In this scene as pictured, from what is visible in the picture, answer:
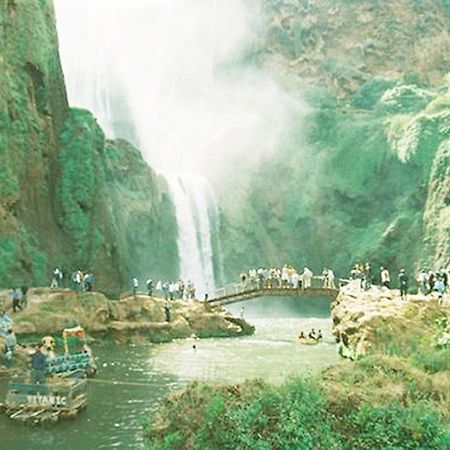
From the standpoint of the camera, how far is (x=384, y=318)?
3197 cm

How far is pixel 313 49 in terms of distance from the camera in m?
88.2

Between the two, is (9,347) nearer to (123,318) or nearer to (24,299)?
(24,299)

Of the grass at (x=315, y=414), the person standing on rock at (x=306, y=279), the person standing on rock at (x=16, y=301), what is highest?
the person standing on rock at (x=306, y=279)

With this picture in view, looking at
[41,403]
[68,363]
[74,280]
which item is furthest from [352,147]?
[41,403]

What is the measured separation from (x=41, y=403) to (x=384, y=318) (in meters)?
15.5

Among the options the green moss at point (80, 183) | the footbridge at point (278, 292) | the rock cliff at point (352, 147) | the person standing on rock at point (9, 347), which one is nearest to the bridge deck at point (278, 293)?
the footbridge at point (278, 292)

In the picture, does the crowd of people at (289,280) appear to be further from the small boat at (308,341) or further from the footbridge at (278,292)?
the small boat at (308,341)

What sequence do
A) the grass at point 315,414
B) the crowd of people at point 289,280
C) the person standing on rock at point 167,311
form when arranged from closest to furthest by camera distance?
the grass at point 315,414, the person standing on rock at point 167,311, the crowd of people at point 289,280

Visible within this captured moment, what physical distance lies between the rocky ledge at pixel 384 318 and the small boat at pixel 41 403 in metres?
12.3

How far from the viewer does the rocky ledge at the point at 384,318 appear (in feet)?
103

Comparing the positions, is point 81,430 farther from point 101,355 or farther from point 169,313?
point 169,313

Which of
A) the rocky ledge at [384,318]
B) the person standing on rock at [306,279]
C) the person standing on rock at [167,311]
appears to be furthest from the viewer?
the person standing on rock at [306,279]

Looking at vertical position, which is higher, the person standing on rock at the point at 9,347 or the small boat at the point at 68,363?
the person standing on rock at the point at 9,347

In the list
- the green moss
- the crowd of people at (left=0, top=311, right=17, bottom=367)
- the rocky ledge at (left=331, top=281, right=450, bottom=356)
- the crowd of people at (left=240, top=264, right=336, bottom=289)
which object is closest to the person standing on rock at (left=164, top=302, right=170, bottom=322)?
the crowd of people at (left=240, top=264, right=336, bottom=289)
